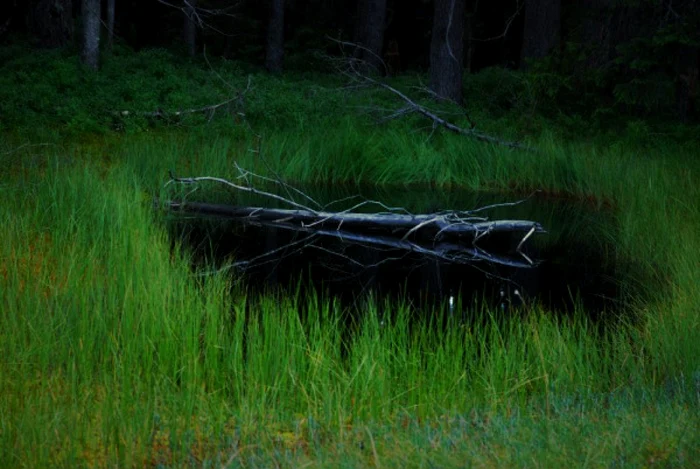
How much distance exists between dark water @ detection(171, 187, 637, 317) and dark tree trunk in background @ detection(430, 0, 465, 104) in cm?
687

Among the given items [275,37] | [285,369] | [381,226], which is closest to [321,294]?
[381,226]

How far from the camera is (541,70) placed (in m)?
14.3

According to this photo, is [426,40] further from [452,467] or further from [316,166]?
[452,467]

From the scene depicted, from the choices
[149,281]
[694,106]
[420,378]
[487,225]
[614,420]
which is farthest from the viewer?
[694,106]

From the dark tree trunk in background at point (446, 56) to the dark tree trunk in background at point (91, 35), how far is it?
5589mm

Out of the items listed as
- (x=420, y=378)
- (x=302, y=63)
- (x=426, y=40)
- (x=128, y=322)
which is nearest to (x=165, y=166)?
(x=128, y=322)

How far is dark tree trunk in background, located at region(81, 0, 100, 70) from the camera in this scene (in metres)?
15.0

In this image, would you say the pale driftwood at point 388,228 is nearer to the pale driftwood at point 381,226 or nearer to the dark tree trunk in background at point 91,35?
the pale driftwood at point 381,226

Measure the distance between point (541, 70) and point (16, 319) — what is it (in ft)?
35.6

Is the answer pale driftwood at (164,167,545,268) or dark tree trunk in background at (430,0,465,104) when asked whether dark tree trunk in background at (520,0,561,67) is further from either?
pale driftwood at (164,167,545,268)

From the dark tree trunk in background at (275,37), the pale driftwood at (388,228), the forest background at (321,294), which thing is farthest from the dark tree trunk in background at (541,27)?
the pale driftwood at (388,228)

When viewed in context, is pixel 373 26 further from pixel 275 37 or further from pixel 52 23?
pixel 52 23

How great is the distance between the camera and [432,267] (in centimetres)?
781

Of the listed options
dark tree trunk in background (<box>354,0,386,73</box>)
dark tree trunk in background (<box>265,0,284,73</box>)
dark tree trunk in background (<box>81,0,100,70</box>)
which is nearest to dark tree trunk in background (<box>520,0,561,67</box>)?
dark tree trunk in background (<box>354,0,386,73</box>)
